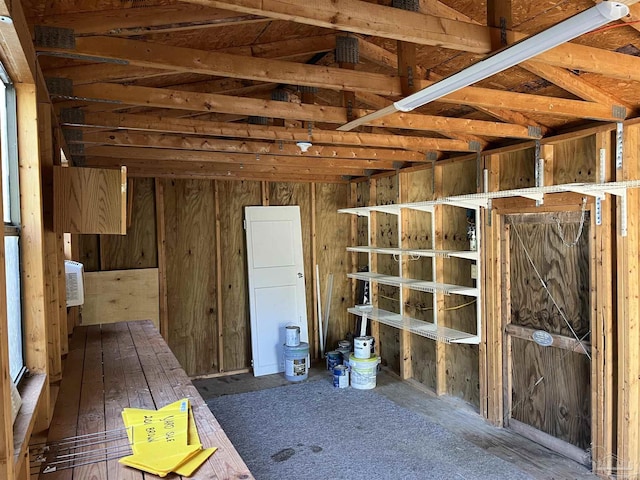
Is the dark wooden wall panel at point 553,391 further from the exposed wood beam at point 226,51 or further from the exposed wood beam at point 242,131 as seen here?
the exposed wood beam at point 226,51

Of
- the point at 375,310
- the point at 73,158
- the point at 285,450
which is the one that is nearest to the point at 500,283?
the point at 375,310

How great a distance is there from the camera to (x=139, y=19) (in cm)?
173

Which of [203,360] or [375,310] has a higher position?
[375,310]

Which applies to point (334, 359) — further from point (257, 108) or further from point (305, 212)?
point (257, 108)

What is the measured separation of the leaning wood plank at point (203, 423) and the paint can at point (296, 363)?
2.33m

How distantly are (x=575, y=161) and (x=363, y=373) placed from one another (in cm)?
278

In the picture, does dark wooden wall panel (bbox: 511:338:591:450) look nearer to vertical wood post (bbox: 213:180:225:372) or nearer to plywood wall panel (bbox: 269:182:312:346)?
plywood wall panel (bbox: 269:182:312:346)

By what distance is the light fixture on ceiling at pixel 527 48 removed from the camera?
1.32 m

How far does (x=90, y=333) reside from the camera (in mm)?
3174

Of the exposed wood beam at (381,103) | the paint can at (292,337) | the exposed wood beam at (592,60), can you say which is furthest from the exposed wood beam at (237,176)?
the exposed wood beam at (592,60)

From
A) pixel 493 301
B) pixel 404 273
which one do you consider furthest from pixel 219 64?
pixel 404 273

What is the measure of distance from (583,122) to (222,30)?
247 cm

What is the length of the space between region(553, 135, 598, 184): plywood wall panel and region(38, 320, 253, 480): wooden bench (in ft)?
9.35

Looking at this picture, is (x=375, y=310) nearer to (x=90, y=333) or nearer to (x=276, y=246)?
(x=276, y=246)
